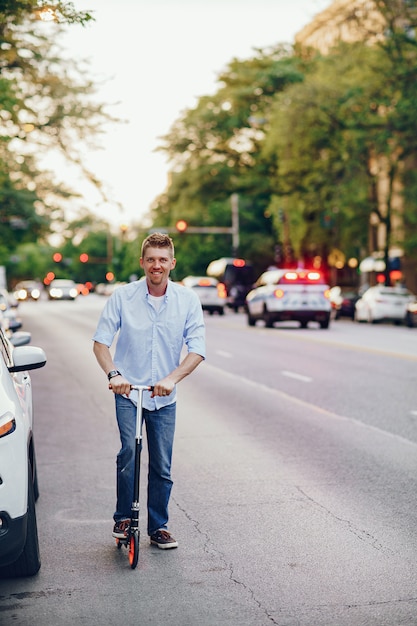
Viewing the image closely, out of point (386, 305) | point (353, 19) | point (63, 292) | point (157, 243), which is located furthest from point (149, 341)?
point (63, 292)

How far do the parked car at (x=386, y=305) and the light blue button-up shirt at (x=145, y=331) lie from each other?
33.9 metres

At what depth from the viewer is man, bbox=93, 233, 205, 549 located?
6.02m

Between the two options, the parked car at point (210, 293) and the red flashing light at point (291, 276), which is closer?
the red flashing light at point (291, 276)

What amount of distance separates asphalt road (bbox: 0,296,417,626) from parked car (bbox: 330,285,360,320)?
29.4 meters

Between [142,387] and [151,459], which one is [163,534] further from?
[142,387]

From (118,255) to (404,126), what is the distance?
136 meters

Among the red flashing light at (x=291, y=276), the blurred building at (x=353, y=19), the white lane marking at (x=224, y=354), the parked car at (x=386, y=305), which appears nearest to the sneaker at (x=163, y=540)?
the white lane marking at (x=224, y=354)

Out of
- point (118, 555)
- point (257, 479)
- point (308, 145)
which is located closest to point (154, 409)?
point (118, 555)

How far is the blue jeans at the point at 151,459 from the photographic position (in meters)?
6.04

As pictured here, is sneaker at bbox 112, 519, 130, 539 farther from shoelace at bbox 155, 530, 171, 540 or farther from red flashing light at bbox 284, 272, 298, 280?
red flashing light at bbox 284, 272, 298, 280

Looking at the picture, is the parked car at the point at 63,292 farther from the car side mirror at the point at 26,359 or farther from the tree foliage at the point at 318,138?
the car side mirror at the point at 26,359

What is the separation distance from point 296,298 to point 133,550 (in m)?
27.7

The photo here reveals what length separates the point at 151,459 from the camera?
20.5 ft

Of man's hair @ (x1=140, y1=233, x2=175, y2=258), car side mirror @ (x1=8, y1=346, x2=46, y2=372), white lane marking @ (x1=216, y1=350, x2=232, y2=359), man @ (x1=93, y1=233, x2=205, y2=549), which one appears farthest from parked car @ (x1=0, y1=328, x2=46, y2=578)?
white lane marking @ (x1=216, y1=350, x2=232, y2=359)
